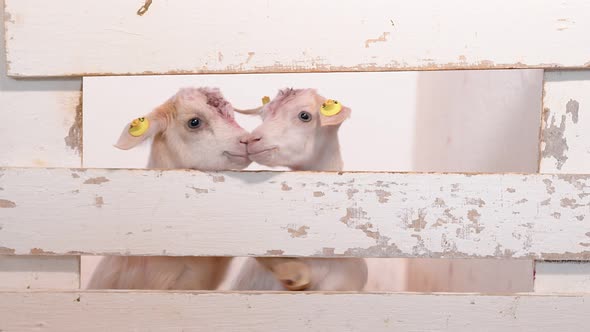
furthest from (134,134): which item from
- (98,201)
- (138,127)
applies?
(98,201)

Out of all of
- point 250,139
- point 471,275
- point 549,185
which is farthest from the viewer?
point 471,275

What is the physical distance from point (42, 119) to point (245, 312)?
1.19ft

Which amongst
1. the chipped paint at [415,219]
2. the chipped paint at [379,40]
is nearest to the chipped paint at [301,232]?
the chipped paint at [415,219]

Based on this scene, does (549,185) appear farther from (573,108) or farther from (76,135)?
(76,135)

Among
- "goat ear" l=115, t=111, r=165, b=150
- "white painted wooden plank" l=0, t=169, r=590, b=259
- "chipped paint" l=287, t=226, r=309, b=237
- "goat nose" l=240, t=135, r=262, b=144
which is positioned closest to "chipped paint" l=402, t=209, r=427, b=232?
"white painted wooden plank" l=0, t=169, r=590, b=259

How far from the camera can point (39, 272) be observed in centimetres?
82

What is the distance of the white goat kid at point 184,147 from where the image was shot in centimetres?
88

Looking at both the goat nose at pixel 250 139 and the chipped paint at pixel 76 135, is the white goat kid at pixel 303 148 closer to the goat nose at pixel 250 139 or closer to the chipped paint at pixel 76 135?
the goat nose at pixel 250 139

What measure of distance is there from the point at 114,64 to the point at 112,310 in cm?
32

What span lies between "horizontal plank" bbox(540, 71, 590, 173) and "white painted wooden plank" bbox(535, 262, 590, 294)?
141mm

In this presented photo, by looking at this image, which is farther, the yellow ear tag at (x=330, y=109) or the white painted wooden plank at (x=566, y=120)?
the yellow ear tag at (x=330, y=109)

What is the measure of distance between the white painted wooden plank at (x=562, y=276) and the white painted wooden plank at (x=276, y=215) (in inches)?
0.7

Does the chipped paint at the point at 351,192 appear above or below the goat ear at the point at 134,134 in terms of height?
below

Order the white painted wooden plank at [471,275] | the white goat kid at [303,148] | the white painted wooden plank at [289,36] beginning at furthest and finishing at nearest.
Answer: the white painted wooden plank at [471,275], the white goat kid at [303,148], the white painted wooden plank at [289,36]
